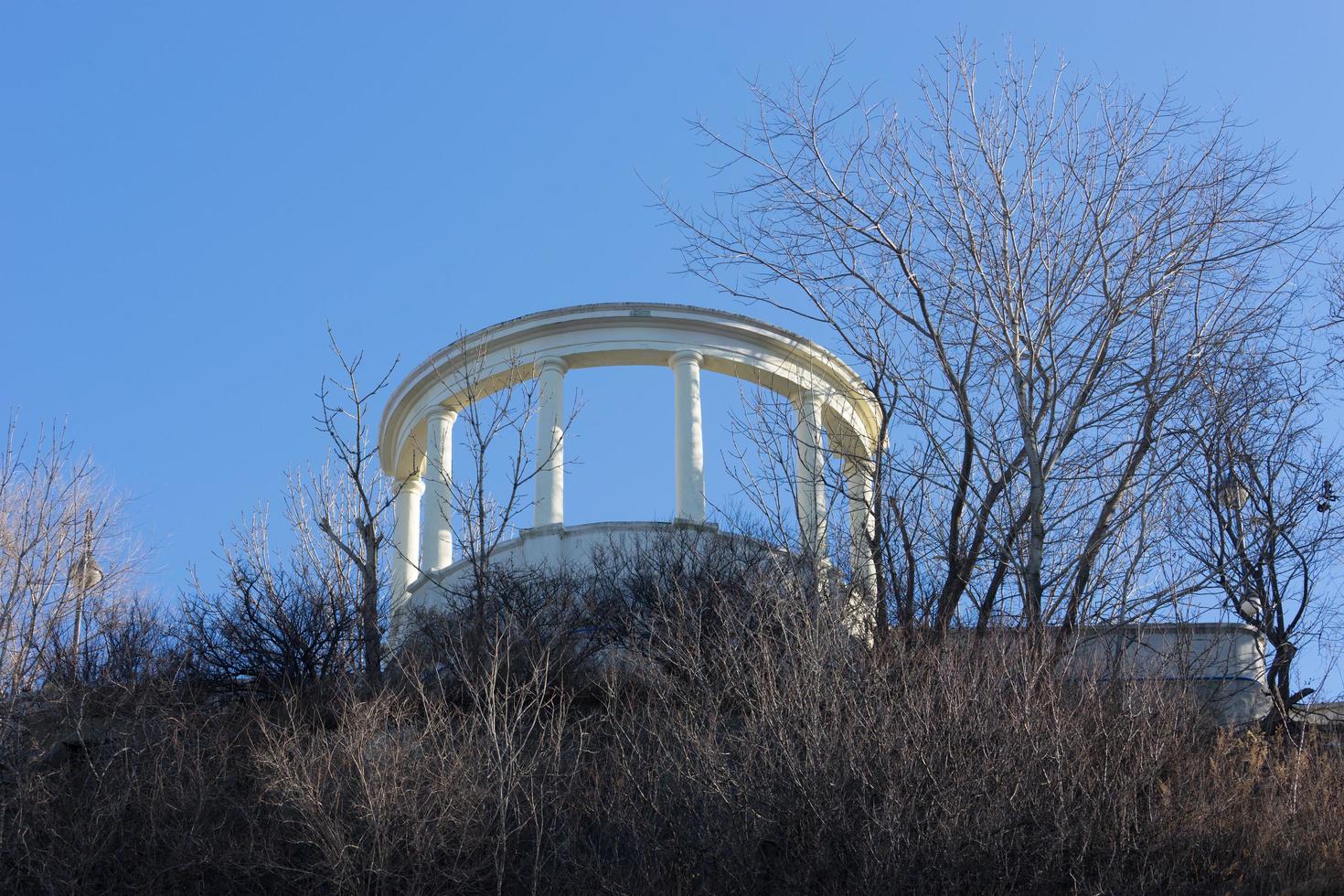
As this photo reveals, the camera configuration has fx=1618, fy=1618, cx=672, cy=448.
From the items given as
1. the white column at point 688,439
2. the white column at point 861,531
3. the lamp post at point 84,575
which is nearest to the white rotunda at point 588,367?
the white column at point 688,439

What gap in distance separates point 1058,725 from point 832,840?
8.70 ft

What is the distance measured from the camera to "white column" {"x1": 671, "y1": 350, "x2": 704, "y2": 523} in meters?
31.0

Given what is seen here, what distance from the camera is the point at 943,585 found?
22328 mm

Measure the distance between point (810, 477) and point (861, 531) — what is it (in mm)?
3330

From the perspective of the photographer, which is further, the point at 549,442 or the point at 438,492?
the point at 438,492

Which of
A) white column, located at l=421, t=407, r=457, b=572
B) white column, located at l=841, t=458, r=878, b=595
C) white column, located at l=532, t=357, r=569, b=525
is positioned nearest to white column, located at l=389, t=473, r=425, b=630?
white column, located at l=421, t=407, r=457, b=572

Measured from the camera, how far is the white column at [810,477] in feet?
83.6

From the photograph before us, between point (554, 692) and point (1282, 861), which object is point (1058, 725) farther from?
point (554, 692)

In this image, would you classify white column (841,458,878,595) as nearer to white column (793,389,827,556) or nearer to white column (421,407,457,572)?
white column (793,389,827,556)

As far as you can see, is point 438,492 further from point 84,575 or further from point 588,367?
point 84,575

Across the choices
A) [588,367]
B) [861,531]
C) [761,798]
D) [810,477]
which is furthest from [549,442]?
[761,798]

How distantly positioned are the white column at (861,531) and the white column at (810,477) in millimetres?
509

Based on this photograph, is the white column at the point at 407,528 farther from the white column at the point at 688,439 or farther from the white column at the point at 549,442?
the white column at the point at 688,439

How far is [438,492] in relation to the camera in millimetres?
32406
